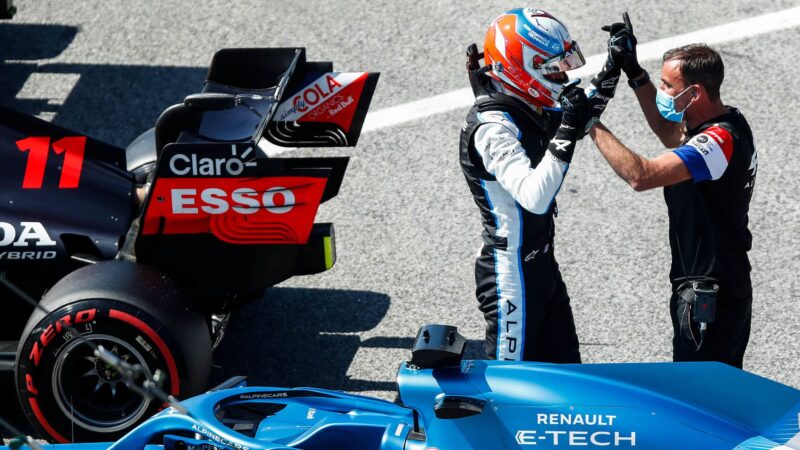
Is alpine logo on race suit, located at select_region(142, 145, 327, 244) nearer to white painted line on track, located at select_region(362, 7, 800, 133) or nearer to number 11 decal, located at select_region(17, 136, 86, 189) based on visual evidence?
number 11 decal, located at select_region(17, 136, 86, 189)

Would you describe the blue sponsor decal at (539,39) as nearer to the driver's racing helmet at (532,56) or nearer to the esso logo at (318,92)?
the driver's racing helmet at (532,56)

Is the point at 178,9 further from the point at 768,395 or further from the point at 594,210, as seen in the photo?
the point at 768,395

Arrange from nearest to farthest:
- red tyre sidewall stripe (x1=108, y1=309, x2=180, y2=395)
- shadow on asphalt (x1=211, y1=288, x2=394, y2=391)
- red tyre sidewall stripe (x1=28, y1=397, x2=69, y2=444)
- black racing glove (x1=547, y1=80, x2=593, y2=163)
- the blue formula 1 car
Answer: the blue formula 1 car
black racing glove (x1=547, y1=80, x2=593, y2=163)
red tyre sidewall stripe (x1=108, y1=309, x2=180, y2=395)
red tyre sidewall stripe (x1=28, y1=397, x2=69, y2=444)
shadow on asphalt (x1=211, y1=288, x2=394, y2=391)

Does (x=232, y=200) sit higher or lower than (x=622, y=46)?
lower

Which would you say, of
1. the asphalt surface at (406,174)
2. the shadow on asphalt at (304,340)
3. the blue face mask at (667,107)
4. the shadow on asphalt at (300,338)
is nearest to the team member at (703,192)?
the blue face mask at (667,107)

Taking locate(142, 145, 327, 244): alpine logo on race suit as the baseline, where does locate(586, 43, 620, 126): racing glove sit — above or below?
above

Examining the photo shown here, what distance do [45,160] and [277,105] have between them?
1.18 metres

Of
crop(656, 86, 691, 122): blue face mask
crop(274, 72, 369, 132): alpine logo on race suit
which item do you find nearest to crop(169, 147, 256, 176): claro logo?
crop(274, 72, 369, 132): alpine logo on race suit

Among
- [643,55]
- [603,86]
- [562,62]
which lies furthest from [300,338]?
[643,55]

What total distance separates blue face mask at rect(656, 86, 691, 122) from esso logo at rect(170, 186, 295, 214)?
1.69 meters

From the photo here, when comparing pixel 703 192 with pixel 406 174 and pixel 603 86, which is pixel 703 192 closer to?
pixel 603 86

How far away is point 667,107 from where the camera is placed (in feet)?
16.3

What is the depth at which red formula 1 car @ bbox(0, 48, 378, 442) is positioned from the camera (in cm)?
519

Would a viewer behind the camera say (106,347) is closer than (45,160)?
Yes
